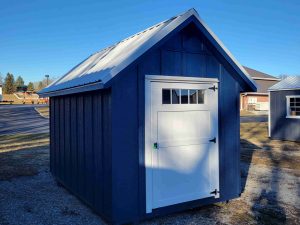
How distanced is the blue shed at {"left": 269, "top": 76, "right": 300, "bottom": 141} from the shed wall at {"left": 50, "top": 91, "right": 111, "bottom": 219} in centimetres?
1200

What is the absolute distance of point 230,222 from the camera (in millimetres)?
4848

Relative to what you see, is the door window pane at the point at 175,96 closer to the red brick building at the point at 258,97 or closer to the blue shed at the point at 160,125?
the blue shed at the point at 160,125

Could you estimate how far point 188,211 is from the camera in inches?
209

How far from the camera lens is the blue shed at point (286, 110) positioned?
14.9 m

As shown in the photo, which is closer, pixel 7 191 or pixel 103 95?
pixel 103 95

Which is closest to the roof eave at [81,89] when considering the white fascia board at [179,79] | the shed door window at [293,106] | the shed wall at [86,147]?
the shed wall at [86,147]

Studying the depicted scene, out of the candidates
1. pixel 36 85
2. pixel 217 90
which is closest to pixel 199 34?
pixel 217 90

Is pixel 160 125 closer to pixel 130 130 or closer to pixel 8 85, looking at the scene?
pixel 130 130

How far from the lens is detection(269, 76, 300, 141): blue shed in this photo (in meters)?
14.9

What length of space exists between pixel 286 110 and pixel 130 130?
42.9ft

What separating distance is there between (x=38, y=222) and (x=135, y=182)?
175 cm

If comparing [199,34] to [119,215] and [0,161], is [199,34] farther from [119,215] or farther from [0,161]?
[0,161]

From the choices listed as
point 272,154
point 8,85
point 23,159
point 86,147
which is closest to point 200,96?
point 86,147

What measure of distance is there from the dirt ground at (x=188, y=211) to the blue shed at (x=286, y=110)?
532cm
